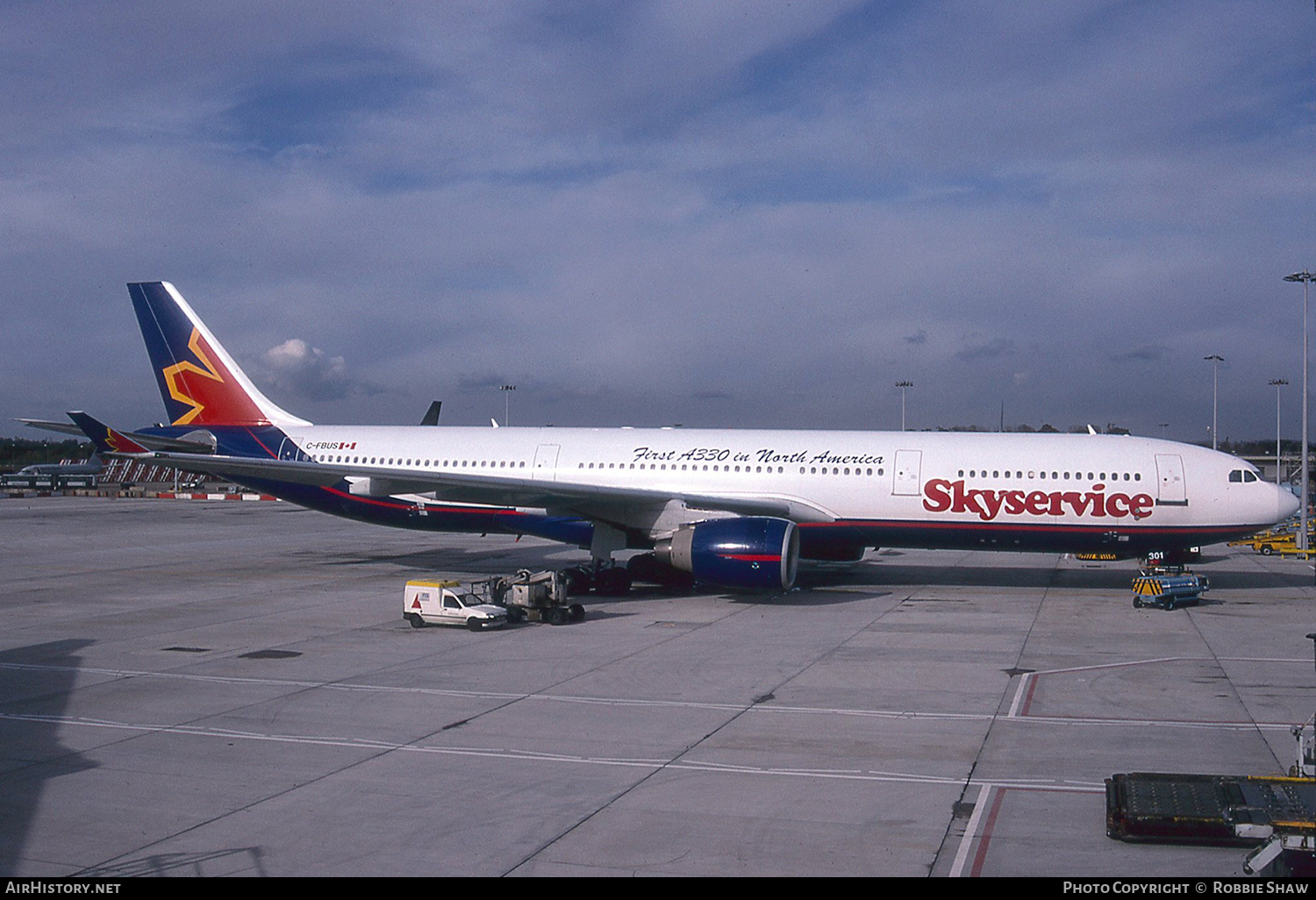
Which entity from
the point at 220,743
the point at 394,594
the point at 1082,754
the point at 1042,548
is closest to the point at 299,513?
the point at 394,594

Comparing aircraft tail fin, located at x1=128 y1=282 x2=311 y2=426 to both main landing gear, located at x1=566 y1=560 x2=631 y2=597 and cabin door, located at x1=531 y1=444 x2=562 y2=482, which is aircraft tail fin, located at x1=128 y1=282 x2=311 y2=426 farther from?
main landing gear, located at x1=566 y1=560 x2=631 y2=597

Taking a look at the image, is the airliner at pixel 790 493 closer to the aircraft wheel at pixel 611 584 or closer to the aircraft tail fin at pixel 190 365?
the aircraft wheel at pixel 611 584

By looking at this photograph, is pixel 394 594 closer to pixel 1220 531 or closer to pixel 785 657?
pixel 785 657

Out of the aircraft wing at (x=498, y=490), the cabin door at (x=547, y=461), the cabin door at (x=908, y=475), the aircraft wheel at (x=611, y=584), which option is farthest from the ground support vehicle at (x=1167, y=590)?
the cabin door at (x=547, y=461)

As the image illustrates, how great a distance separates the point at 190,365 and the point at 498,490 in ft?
41.7

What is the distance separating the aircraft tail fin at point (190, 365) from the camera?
30.1m

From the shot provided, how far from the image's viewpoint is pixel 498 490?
2330cm

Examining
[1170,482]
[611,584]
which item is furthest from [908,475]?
[611,584]

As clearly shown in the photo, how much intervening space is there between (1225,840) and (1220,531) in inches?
667

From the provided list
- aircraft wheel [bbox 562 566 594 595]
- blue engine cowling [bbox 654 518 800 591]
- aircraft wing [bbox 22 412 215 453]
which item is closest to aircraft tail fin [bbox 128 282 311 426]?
aircraft wing [bbox 22 412 215 453]

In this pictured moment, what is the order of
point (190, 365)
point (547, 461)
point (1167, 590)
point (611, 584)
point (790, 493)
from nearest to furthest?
point (1167, 590)
point (611, 584)
point (790, 493)
point (547, 461)
point (190, 365)

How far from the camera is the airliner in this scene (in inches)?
911

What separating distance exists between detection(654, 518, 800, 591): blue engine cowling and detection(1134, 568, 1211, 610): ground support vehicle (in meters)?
7.55

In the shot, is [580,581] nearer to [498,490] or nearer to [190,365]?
[498,490]
